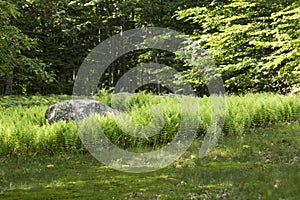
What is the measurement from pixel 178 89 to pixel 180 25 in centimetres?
482

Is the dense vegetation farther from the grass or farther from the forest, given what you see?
the grass

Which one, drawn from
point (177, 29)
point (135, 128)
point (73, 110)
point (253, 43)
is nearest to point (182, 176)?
point (135, 128)

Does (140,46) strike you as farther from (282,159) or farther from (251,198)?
(251,198)

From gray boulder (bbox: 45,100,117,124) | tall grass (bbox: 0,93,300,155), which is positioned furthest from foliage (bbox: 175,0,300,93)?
gray boulder (bbox: 45,100,117,124)

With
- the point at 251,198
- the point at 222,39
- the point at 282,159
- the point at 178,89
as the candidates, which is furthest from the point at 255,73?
the point at 251,198

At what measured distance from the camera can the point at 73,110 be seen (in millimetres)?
9445

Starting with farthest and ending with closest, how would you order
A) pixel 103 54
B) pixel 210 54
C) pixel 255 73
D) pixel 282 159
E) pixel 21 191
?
pixel 103 54, pixel 210 54, pixel 255 73, pixel 282 159, pixel 21 191

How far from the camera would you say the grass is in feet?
14.2


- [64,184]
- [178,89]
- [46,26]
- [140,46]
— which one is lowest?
[64,184]

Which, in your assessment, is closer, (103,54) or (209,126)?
(209,126)

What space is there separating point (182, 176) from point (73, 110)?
16.6 ft

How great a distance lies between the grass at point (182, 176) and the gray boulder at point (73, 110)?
224cm

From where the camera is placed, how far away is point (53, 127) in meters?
7.81

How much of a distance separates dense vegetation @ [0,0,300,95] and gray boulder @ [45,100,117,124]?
1.15 meters
